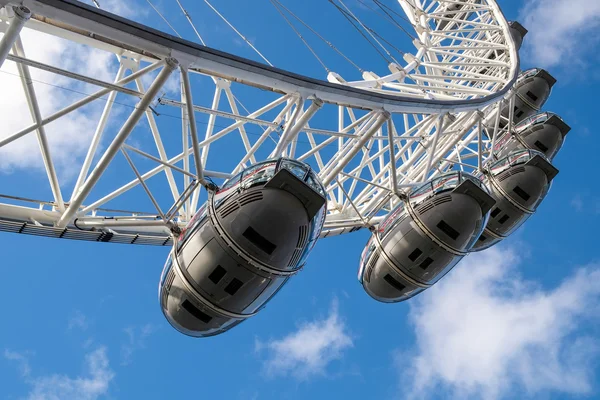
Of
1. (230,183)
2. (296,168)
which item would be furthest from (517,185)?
(230,183)

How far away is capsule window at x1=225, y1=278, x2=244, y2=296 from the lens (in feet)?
40.5

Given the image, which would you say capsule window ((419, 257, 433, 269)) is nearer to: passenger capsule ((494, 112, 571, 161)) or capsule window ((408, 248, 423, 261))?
capsule window ((408, 248, 423, 261))

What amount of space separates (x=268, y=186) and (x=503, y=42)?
25469mm

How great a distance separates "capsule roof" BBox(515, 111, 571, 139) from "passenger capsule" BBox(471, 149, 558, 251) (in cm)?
728

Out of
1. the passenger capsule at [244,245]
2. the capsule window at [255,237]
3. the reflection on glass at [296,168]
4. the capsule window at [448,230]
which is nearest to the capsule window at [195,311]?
the passenger capsule at [244,245]

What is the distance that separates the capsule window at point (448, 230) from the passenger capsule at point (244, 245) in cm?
471

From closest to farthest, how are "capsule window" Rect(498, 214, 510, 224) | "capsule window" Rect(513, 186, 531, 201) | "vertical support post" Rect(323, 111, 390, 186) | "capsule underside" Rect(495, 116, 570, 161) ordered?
1. "vertical support post" Rect(323, 111, 390, 186)
2. "capsule window" Rect(513, 186, 531, 201)
3. "capsule window" Rect(498, 214, 510, 224)
4. "capsule underside" Rect(495, 116, 570, 161)

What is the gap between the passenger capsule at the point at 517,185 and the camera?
22469mm

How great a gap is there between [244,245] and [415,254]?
651cm

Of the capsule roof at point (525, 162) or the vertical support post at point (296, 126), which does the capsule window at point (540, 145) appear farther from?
the vertical support post at point (296, 126)

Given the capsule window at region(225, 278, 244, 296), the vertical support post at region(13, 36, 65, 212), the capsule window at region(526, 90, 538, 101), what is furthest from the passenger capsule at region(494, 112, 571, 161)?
the vertical support post at region(13, 36, 65, 212)

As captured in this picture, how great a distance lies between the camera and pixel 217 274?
1234cm

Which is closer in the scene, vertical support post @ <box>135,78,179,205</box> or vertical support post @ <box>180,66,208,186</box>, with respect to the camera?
vertical support post @ <box>180,66,208,186</box>

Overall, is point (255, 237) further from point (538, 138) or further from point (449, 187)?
point (538, 138)
